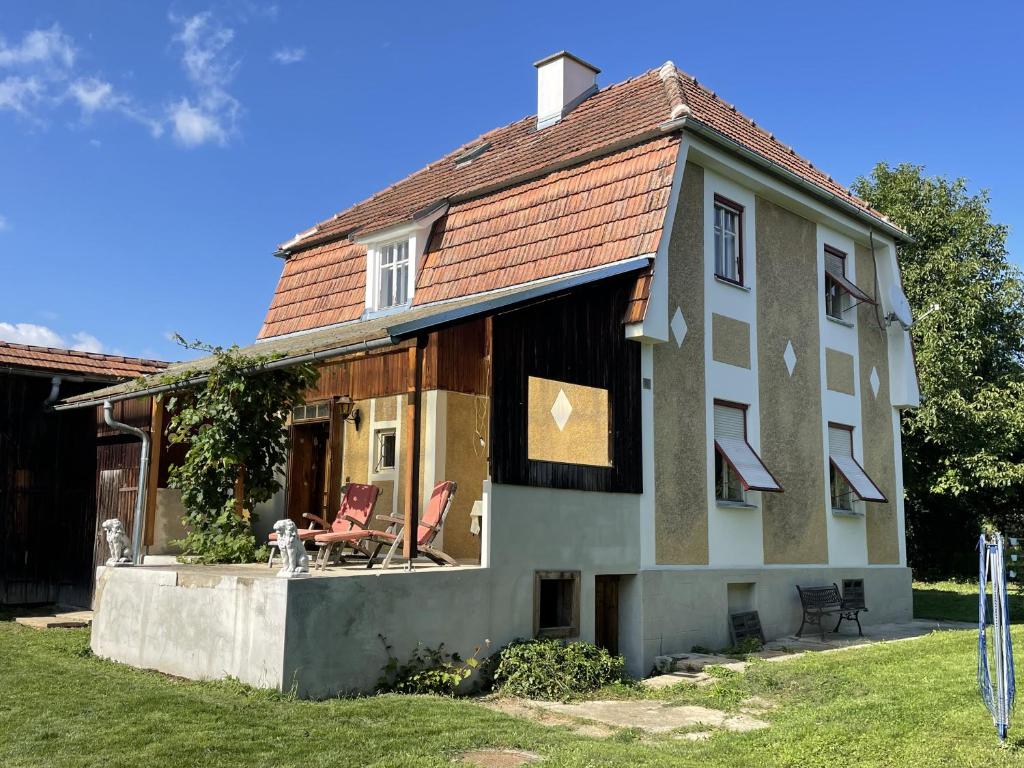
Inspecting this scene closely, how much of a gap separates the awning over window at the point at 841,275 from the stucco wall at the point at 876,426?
0.52 metres

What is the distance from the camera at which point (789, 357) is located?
15.0 m

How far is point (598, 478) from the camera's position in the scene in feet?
37.4

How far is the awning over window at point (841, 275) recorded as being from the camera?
16.1m

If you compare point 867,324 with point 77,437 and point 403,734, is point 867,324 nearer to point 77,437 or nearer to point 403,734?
point 403,734

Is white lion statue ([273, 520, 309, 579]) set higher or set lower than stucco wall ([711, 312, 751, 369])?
lower

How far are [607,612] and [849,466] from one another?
611 cm

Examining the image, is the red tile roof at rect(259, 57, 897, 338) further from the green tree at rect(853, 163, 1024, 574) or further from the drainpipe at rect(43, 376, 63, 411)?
the green tree at rect(853, 163, 1024, 574)

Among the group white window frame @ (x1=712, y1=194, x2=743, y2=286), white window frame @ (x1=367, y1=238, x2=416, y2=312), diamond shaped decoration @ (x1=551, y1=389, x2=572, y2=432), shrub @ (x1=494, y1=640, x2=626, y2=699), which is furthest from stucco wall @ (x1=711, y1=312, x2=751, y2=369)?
shrub @ (x1=494, y1=640, x2=626, y2=699)

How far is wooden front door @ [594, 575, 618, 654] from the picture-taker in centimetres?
1178

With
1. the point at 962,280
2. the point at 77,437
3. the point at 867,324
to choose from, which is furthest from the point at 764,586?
the point at 962,280

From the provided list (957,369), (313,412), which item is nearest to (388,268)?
(313,412)

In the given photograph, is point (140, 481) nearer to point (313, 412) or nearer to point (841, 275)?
point (313, 412)

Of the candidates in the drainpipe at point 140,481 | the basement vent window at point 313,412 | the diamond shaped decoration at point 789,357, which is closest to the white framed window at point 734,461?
the diamond shaped decoration at point 789,357

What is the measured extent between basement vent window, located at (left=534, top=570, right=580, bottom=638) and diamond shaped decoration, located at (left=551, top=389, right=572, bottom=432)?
168 centimetres
